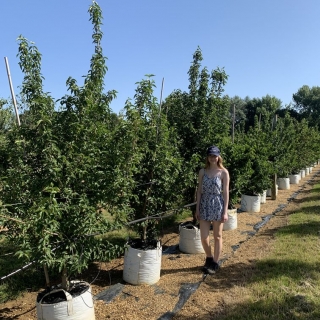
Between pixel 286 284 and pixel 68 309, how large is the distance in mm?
2821

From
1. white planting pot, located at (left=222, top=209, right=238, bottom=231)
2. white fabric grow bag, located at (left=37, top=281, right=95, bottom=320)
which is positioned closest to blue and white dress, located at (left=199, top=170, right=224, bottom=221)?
white fabric grow bag, located at (left=37, top=281, right=95, bottom=320)

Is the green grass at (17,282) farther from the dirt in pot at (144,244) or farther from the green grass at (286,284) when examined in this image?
the green grass at (286,284)

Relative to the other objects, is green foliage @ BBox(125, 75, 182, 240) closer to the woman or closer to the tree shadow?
the woman

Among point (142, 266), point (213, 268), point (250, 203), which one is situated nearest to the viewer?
point (142, 266)

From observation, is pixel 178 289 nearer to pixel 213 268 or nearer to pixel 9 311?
pixel 213 268

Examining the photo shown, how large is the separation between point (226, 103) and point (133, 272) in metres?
3.94

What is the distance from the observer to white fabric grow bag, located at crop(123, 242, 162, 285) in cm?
410

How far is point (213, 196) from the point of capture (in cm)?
430

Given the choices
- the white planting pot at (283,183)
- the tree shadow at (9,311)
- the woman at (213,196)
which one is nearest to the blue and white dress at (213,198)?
the woman at (213,196)

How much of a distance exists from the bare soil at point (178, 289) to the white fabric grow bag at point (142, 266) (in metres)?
0.10

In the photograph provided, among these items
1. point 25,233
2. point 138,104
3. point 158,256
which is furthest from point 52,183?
point 158,256

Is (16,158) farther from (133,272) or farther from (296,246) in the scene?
(296,246)

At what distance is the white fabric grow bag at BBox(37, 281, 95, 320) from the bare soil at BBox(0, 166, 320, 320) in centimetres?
40

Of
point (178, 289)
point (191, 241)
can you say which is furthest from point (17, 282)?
point (191, 241)
